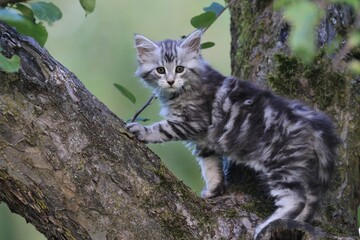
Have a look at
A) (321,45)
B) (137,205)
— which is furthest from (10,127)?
(321,45)

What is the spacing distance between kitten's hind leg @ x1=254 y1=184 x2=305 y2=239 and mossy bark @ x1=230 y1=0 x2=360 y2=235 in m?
0.14

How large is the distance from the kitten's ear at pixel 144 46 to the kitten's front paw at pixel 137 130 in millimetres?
776

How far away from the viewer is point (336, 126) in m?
2.90

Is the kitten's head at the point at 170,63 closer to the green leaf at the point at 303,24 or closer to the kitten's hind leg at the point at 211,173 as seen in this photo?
the kitten's hind leg at the point at 211,173

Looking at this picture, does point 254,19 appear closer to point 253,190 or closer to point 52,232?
point 253,190

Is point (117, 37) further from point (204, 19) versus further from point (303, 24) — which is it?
point (303, 24)

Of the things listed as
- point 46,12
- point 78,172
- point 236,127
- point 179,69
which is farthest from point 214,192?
point 46,12

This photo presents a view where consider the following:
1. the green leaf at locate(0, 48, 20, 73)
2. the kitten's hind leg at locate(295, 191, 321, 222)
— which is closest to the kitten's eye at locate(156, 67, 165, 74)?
the kitten's hind leg at locate(295, 191, 321, 222)

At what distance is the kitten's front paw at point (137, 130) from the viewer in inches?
99.8

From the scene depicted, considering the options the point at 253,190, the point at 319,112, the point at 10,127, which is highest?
the point at 319,112

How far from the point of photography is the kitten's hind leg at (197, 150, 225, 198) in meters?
2.83

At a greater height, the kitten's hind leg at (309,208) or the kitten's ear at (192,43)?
the kitten's ear at (192,43)

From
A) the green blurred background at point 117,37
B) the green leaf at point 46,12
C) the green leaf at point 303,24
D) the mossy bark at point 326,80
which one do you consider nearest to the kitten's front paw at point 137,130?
the green leaf at point 46,12

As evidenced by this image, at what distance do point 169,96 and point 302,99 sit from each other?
66 cm
